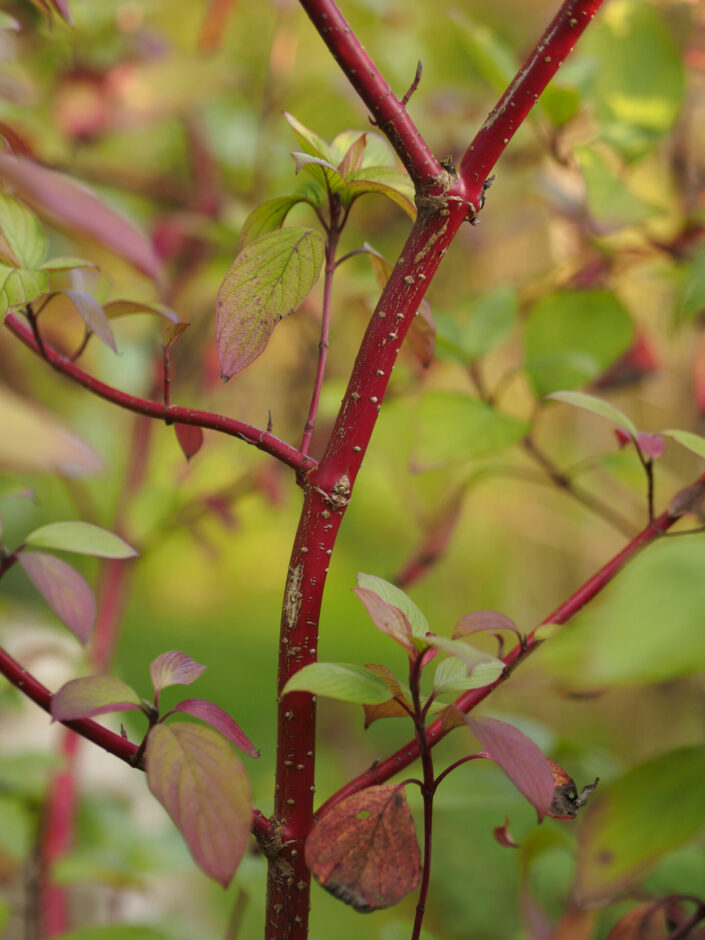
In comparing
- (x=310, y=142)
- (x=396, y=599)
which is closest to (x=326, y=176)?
(x=310, y=142)

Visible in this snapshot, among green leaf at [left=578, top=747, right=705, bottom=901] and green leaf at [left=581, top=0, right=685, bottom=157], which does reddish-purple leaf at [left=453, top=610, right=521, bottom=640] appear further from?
green leaf at [left=581, top=0, right=685, bottom=157]

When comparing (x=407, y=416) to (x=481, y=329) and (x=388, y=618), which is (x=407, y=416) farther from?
(x=388, y=618)

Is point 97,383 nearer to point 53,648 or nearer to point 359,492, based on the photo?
point 53,648

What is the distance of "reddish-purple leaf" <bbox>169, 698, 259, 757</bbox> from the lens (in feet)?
0.67

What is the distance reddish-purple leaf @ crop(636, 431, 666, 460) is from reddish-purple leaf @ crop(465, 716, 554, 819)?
11cm

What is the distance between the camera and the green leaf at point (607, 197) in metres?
0.42

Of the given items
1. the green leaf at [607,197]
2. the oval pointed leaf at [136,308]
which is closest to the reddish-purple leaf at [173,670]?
the oval pointed leaf at [136,308]

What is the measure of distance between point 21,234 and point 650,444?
0.21 m

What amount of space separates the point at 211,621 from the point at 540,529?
0.50m

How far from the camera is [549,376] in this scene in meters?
0.38

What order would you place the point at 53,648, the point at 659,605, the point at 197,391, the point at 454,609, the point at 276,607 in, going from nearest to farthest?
1. the point at 659,605
2. the point at 53,648
3. the point at 197,391
4. the point at 454,609
5. the point at 276,607

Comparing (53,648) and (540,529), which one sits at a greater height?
(540,529)

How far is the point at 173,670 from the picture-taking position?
0.21 meters

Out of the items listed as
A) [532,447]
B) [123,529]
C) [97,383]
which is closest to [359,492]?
[123,529]
